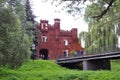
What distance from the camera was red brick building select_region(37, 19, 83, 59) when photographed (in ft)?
211

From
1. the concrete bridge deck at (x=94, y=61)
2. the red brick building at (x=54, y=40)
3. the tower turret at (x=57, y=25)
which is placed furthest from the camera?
the tower turret at (x=57, y=25)

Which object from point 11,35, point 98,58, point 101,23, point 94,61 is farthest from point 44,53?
point 101,23

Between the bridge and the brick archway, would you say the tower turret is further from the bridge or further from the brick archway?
the bridge

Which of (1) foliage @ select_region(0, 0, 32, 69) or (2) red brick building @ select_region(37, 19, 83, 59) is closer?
(1) foliage @ select_region(0, 0, 32, 69)

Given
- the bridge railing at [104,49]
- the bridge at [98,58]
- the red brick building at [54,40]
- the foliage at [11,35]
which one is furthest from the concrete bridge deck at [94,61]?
the red brick building at [54,40]

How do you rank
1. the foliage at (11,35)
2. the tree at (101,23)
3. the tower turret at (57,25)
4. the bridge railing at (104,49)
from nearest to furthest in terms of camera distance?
the tree at (101,23) → the foliage at (11,35) → the bridge railing at (104,49) → the tower turret at (57,25)

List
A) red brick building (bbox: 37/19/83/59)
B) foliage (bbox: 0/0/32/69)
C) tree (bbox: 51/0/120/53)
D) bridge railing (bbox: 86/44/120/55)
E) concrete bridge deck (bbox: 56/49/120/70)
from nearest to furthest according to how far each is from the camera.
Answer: tree (bbox: 51/0/120/53)
foliage (bbox: 0/0/32/69)
concrete bridge deck (bbox: 56/49/120/70)
bridge railing (bbox: 86/44/120/55)
red brick building (bbox: 37/19/83/59)

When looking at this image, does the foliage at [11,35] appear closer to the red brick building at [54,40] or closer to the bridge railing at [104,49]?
the bridge railing at [104,49]

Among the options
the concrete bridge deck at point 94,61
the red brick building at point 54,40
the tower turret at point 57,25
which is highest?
the tower turret at point 57,25

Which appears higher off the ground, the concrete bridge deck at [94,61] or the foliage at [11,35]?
the foliage at [11,35]

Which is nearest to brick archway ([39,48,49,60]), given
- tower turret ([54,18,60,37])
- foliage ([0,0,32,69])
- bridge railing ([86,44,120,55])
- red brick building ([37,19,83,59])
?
red brick building ([37,19,83,59])

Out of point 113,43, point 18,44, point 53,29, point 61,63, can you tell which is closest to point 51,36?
point 53,29

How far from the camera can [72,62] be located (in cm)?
4819

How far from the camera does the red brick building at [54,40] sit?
64.4 metres
